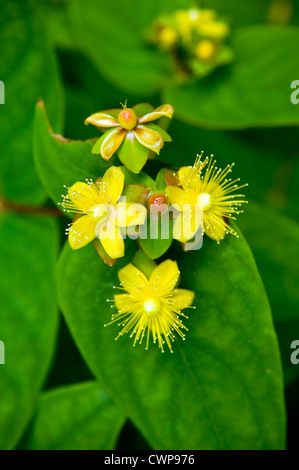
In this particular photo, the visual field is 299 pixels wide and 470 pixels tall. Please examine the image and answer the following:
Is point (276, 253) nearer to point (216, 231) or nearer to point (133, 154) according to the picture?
point (216, 231)

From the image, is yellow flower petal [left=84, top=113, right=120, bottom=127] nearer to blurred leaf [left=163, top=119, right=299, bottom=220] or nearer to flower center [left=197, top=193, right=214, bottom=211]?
flower center [left=197, top=193, right=214, bottom=211]

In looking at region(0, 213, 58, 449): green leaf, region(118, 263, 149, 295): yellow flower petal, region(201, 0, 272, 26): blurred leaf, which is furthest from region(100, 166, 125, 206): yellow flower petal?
region(201, 0, 272, 26): blurred leaf

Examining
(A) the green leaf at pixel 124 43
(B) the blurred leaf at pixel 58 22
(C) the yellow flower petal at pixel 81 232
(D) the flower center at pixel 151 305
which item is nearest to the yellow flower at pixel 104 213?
(C) the yellow flower petal at pixel 81 232

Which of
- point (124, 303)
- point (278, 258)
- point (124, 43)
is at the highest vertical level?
point (124, 43)

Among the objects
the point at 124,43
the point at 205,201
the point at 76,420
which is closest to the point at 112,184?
the point at 205,201
